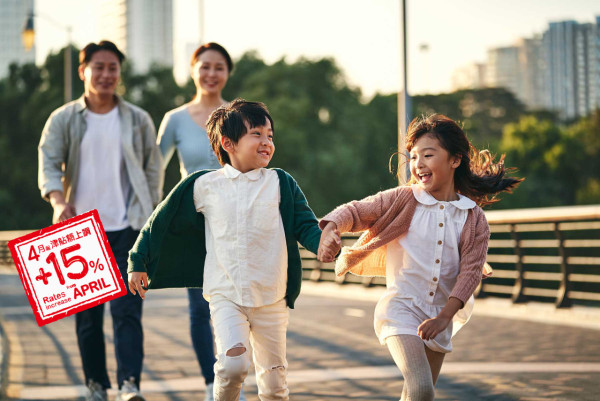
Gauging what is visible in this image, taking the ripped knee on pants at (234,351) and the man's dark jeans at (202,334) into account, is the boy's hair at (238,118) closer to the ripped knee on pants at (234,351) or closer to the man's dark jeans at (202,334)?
the ripped knee on pants at (234,351)

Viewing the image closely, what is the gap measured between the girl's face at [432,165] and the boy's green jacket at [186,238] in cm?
48

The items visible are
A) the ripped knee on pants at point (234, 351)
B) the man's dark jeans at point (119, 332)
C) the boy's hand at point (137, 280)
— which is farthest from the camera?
the man's dark jeans at point (119, 332)

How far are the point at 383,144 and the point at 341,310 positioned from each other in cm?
4097

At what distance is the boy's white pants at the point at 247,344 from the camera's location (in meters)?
4.11

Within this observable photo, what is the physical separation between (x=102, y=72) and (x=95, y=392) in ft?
6.02

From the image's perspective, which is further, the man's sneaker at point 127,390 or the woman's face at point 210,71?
the woman's face at point 210,71

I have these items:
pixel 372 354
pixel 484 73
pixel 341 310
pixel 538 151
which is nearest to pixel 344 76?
pixel 538 151

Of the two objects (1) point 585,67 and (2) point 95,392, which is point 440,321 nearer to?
(2) point 95,392

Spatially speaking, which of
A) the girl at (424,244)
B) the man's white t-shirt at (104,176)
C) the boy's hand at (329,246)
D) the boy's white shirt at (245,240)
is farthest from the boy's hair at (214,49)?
the boy's hand at (329,246)

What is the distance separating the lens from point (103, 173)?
5777 mm

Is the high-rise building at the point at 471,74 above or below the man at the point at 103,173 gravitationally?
above

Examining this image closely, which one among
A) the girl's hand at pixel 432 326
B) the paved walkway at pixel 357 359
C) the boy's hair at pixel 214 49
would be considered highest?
the boy's hair at pixel 214 49

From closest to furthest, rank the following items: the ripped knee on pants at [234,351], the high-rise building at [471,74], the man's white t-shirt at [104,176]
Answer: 1. the ripped knee on pants at [234,351]
2. the man's white t-shirt at [104,176]
3. the high-rise building at [471,74]

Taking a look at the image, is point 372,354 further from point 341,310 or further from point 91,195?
point 341,310
